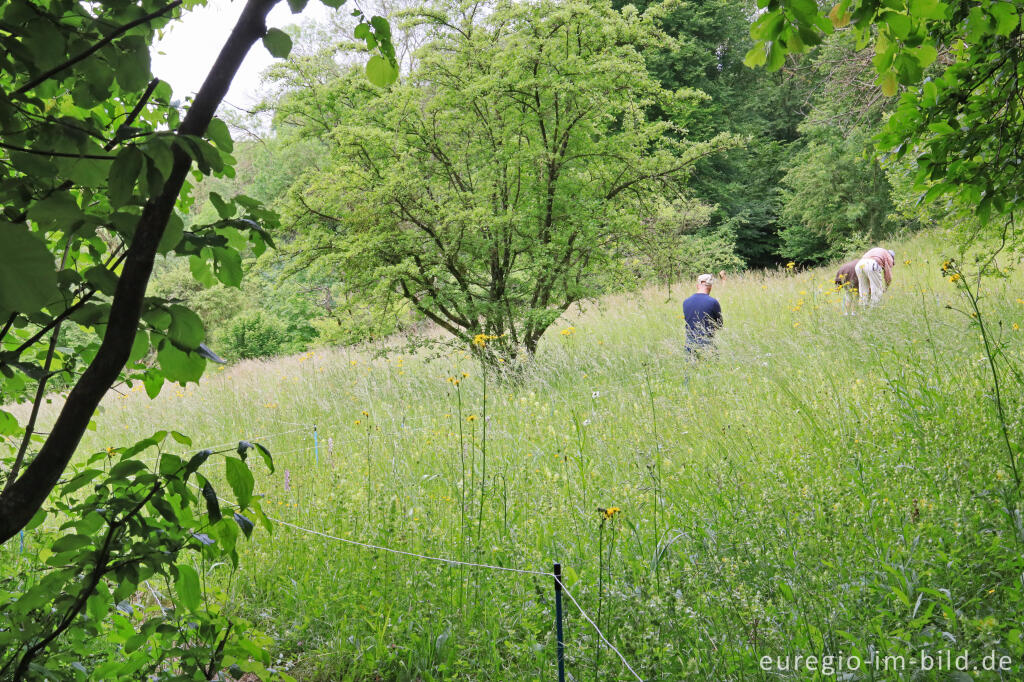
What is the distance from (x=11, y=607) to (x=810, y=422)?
4.13 m

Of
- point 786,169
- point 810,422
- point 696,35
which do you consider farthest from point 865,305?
point 696,35

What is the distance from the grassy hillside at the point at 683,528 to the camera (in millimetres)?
2270

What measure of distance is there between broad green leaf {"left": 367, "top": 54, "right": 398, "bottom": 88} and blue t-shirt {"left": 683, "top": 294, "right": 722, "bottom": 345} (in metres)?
6.65

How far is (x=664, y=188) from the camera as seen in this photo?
28.2 feet

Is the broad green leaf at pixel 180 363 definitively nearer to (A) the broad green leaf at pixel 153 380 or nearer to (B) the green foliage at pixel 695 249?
(A) the broad green leaf at pixel 153 380

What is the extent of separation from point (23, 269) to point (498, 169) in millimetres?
7481

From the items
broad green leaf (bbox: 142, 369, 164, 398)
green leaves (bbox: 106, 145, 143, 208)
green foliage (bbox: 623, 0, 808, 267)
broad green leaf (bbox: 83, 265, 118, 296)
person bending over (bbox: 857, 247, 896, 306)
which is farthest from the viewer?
green foliage (bbox: 623, 0, 808, 267)

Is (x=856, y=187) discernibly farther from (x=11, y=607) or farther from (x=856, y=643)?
(x=11, y=607)

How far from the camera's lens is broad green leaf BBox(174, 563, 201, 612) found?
3.33ft

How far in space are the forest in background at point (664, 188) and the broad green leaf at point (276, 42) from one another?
5.84 meters

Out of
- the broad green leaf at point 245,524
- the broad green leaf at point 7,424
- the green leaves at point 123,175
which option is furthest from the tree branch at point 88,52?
the broad green leaf at point 7,424

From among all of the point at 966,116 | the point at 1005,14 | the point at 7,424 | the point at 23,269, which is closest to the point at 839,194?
the point at 966,116

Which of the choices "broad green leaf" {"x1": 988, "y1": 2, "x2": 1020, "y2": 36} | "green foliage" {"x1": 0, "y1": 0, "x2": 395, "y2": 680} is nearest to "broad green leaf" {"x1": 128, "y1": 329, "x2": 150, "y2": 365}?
"green foliage" {"x1": 0, "y1": 0, "x2": 395, "y2": 680}

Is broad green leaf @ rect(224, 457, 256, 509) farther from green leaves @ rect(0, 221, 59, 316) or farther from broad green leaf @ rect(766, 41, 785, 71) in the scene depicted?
broad green leaf @ rect(766, 41, 785, 71)
